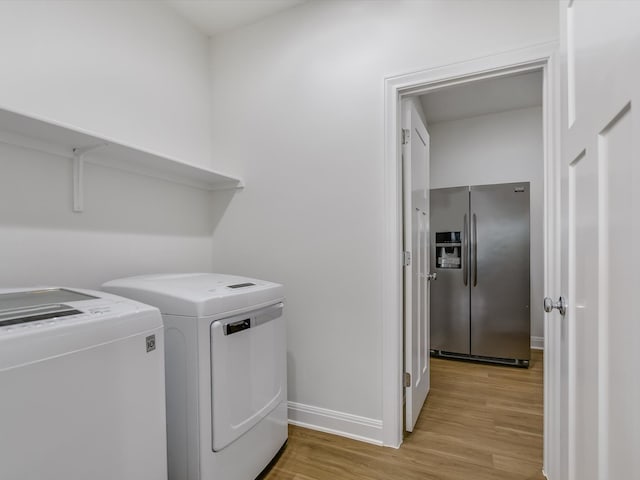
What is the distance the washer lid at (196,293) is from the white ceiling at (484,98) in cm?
254

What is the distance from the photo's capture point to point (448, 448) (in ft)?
6.00

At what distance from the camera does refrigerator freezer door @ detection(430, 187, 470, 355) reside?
338cm

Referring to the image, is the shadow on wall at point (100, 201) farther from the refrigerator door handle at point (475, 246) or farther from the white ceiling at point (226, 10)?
the refrigerator door handle at point (475, 246)

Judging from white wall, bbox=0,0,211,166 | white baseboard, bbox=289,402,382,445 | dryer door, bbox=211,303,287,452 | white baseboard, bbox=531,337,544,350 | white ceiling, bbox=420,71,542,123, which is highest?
white ceiling, bbox=420,71,542,123

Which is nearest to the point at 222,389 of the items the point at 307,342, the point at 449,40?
the point at 307,342

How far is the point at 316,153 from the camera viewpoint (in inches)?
81.3

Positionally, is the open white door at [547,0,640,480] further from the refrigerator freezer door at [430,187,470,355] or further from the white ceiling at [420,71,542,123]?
the refrigerator freezer door at [430,187,470,355]

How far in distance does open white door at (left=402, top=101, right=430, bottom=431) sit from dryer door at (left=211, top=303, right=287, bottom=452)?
775mm

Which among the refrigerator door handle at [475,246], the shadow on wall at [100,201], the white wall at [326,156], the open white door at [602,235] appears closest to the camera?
the open white door at [602,235]

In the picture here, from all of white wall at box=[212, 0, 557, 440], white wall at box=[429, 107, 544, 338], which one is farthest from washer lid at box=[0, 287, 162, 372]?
white wall at box=[429, 107, 544, 338]

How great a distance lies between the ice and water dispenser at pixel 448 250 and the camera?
346cm

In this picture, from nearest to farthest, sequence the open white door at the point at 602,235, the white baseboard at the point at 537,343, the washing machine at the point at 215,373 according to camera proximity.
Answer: the open white door at the point at 602,235 < the washing machine at the point at 215,373 < the white baseboard at the point at 537,343

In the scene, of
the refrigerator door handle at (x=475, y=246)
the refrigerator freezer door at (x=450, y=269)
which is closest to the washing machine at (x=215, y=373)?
the refrigerator freezer door at (x=450, y=269)

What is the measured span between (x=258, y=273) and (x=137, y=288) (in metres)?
0.92
